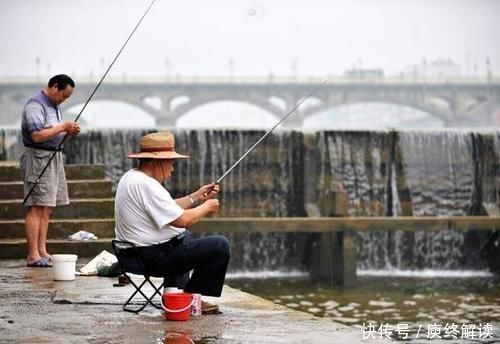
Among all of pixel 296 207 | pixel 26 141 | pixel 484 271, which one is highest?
pixel 26 141

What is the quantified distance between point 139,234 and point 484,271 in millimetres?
12518

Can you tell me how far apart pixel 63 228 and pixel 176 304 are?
4.86 meters

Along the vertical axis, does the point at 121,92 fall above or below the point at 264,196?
above

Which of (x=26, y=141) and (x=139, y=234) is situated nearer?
(x=139, y=234)

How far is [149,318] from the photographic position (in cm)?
693

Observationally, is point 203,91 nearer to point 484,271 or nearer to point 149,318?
point 484,271

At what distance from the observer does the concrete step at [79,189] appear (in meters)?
12.0

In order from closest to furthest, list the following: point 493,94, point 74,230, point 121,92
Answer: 1. point 74,230
2. point 121,92
3. point 493,94

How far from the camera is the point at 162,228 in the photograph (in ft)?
22.3

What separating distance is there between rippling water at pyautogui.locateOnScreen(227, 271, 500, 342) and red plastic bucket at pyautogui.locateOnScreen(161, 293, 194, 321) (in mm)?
3543

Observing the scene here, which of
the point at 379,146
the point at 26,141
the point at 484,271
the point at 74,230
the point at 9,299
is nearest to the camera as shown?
the point at 9,299

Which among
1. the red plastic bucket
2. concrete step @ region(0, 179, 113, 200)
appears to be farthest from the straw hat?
concrete step @ region(0, 179, 113, 200)

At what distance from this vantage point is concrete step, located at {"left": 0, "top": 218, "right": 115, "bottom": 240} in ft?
37.2

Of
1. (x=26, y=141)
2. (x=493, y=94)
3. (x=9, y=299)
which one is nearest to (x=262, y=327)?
(x=9, y=299)
